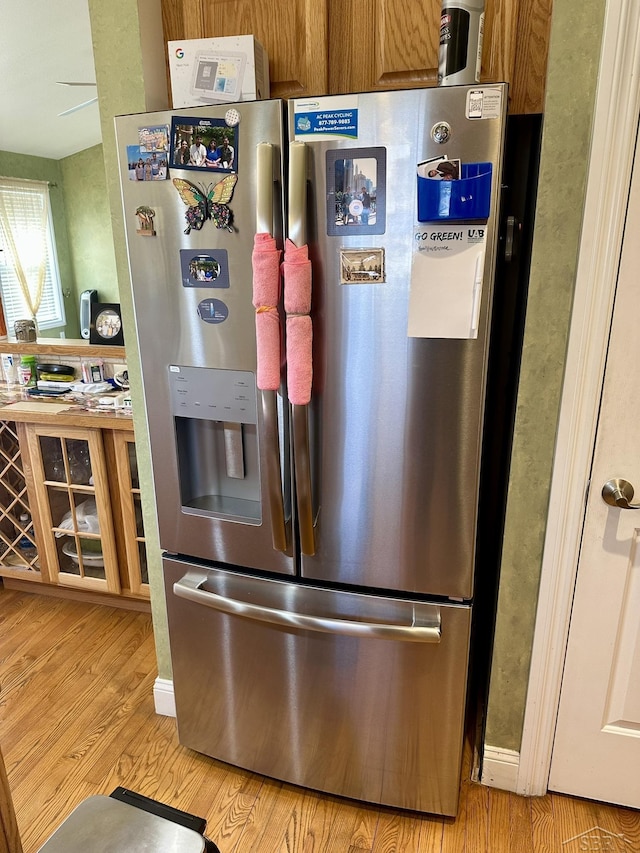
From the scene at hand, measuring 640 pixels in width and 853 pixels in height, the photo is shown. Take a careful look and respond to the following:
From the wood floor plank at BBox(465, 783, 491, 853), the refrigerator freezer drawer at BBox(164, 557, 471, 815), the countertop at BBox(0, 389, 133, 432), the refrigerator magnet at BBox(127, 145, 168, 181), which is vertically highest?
the refrigerator magnet at BBox(127, 145, 168, 181)

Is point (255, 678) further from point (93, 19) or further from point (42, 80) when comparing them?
point (42, 80)

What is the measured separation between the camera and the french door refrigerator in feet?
3.90

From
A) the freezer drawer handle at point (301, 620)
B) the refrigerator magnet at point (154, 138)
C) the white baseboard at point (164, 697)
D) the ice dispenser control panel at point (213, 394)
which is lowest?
the white baseboard at point (164, 697)

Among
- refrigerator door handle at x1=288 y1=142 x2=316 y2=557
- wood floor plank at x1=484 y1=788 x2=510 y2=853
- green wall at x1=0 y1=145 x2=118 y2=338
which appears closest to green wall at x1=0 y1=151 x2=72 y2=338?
green wall at x1=0 y1=145 x2=118 y2=338

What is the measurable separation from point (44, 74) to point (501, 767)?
17.0 ft

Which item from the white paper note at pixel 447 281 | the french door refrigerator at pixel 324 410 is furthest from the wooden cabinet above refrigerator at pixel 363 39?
the white paper note at pixel 447 281

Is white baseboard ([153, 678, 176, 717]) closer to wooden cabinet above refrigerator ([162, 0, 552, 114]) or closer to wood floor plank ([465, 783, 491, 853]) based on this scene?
wood floor plank ([465, 783, 491, 853])

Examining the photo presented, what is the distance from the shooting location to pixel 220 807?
5.58 feet

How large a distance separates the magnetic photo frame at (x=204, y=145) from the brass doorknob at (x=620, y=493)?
110 centimetres

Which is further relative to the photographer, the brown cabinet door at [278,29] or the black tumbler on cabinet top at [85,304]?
the black tumbler on cabinet top at [85,304]

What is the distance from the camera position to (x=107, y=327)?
2.80m

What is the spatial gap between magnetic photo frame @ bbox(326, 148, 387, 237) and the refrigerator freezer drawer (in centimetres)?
85

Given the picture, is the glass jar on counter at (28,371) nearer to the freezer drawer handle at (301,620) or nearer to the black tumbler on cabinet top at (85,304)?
the freezer drawer handle at (301,620)

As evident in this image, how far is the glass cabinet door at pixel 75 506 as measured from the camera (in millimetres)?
2361
